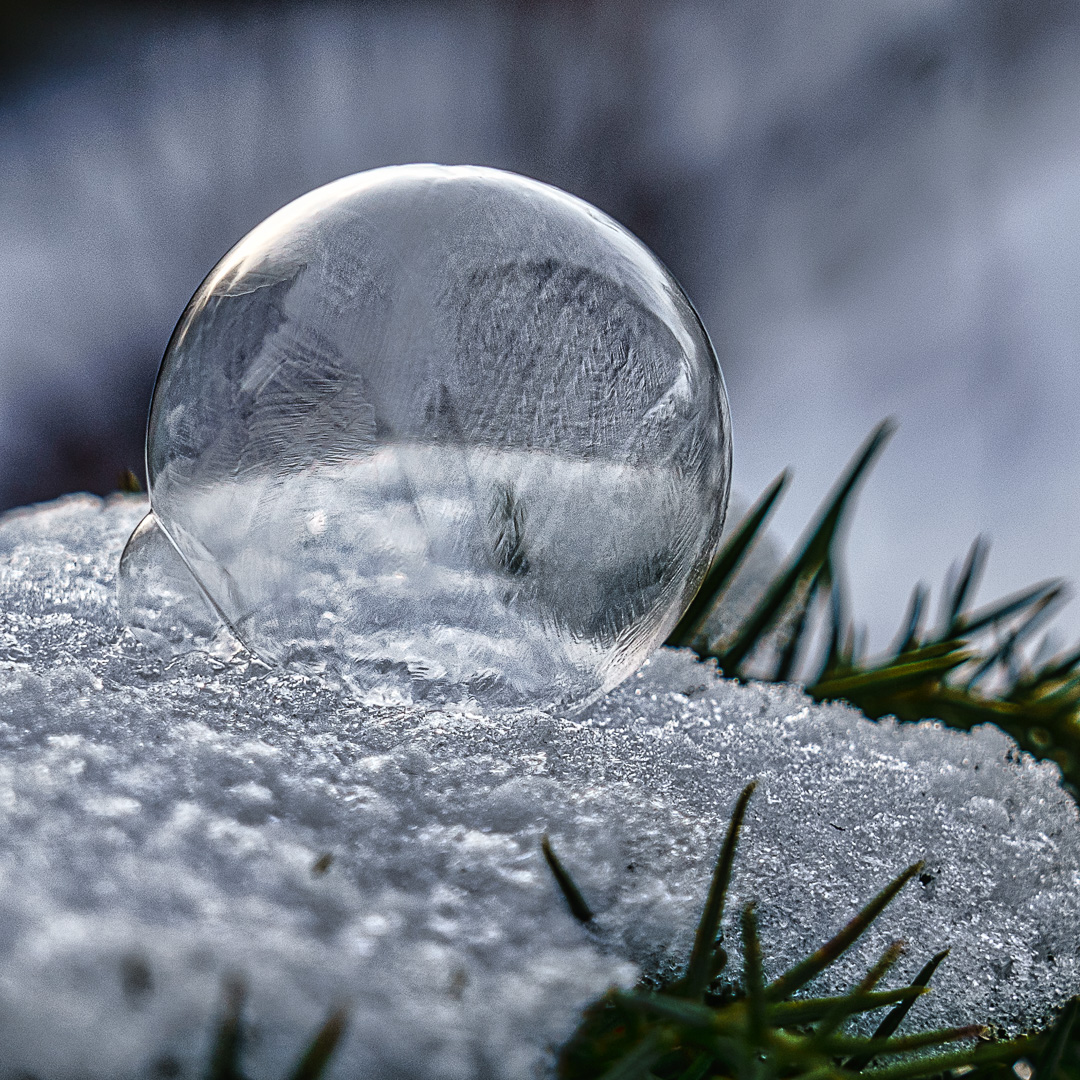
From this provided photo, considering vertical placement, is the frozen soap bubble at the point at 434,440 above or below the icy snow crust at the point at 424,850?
above

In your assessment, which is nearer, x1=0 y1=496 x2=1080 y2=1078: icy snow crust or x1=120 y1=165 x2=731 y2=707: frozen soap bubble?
x1=0 y1=496 x2=1080 y2=1078: icy snow crust

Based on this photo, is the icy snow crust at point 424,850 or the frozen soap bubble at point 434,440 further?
the frozen soap bubble at point 434,440

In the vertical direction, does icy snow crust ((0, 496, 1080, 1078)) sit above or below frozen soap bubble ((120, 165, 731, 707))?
below

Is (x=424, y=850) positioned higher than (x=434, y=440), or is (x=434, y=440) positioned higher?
(x=434, y=440)

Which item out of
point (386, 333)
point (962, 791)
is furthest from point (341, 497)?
point (962, 791)
